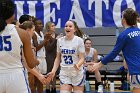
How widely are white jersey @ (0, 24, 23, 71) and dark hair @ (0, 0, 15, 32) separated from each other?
0.07 m

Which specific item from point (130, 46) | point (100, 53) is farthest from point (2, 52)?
point (100, 53)

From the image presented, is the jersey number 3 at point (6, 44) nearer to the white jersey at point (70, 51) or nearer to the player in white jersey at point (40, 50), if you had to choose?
the white jersey at point (70, 51)

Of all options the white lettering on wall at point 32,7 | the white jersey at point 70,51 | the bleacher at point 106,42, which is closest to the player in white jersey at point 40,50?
the white jersey at point 70,51

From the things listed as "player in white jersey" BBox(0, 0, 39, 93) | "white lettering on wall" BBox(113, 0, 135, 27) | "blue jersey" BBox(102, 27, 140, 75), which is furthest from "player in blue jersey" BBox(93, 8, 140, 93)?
"white lettering on wall" BBox(113, 0, 135, 27)

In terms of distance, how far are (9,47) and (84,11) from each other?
7.96 m

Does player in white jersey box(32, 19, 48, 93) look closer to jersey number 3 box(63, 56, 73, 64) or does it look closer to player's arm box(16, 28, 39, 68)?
jersey number 3 box(63, 56, 73, 64)

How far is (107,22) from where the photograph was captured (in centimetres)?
1173

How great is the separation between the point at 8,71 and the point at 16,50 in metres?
0.24

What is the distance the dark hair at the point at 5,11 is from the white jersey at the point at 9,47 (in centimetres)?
7

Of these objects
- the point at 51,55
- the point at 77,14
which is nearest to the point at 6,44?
the point at 51,55

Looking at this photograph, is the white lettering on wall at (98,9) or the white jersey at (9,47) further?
the white lettering on wall at (98,9)

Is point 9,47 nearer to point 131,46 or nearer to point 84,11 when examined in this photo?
point 131,46

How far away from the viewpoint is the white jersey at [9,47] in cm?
404

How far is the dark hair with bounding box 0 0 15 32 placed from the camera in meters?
3.99
